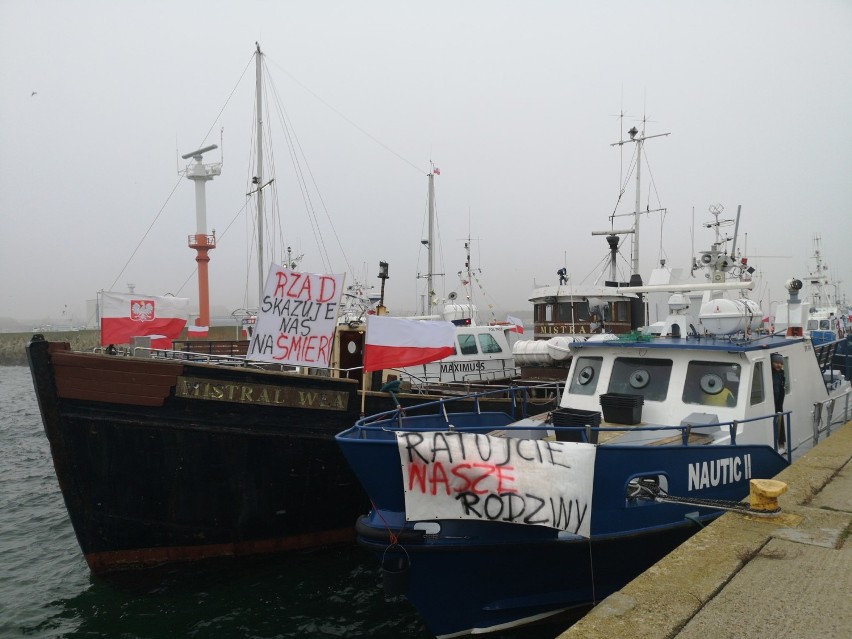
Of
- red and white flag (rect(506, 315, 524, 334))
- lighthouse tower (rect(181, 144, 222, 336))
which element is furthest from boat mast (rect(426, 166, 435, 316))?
lighthouse tower (rect(181, 144, 222, 336))

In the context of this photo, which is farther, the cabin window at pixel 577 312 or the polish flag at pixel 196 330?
the polish flag at pixel 196 330

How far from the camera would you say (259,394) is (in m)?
10.0

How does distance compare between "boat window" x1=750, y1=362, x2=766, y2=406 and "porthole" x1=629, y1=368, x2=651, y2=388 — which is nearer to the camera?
"boat window" x1=750, y1=362, x2=766, y2=406

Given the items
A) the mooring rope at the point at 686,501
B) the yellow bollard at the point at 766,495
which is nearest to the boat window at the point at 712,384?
the mooring rope at the point at 686,501

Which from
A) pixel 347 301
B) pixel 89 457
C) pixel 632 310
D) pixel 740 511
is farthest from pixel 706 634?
pixel 347 301

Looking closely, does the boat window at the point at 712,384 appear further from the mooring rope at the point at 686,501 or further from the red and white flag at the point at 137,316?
the red and white flag at the point at 137,316

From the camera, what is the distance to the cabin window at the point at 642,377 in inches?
351

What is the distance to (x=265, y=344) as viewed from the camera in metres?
9.75

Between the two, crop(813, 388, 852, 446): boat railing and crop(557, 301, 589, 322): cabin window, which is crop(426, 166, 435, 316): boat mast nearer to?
crop(557, 301, 589, 322): cabin window

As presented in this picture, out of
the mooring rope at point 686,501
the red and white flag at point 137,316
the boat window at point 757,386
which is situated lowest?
the mooring rope at point 686,501

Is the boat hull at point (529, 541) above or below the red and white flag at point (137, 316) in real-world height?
below

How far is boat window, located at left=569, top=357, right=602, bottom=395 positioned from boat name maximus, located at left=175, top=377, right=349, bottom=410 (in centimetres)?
407

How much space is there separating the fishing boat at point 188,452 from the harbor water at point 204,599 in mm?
406

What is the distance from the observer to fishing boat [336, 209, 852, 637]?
238 inches
